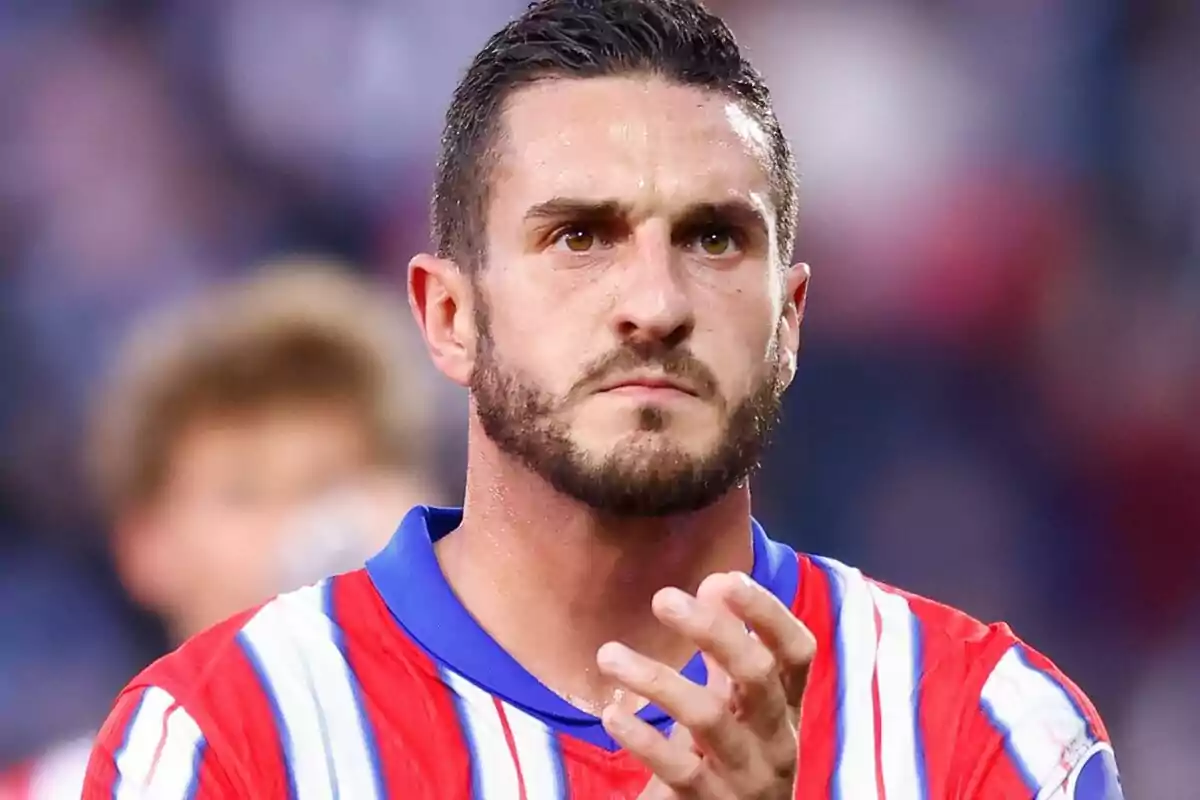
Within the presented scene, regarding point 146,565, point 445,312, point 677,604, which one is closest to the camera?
point 677,604

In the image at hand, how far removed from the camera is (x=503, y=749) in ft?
5.13

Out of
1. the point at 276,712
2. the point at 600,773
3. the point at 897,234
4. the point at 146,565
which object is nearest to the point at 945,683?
the point at 600,773

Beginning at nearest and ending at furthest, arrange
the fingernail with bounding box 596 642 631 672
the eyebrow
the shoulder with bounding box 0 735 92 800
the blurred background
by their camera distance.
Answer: the fingernail with bounding box 596 642 631 672
the eyebrow
the shoulder with bounding box 0 735 92 800
the blurred background

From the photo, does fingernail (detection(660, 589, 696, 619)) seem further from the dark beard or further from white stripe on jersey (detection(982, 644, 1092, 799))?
white stripe on jersey (detection(982, 644, 1092, 799))

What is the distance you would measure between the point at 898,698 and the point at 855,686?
48 mm

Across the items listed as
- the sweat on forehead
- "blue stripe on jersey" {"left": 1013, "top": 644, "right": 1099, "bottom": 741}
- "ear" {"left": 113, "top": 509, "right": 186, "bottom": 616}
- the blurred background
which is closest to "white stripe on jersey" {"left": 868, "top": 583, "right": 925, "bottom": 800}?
"blue stripe on jersey" {"left": 1013, "top": 644, "right": 1099, "bottom": 741}

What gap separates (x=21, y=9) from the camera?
9.13ft

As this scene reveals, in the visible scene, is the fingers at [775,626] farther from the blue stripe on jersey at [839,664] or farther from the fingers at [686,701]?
the blue stripe on jersey at [839,664]

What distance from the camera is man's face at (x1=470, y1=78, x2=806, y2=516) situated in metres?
1.49

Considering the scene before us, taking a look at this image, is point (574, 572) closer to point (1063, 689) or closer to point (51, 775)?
point (1063, 689)

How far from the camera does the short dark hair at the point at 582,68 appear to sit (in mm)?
1650

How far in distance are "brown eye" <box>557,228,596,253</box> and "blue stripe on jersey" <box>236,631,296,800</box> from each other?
547 millimetres

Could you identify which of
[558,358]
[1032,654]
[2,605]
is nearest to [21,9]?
[2,605]

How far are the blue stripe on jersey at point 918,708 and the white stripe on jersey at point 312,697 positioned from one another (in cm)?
56
